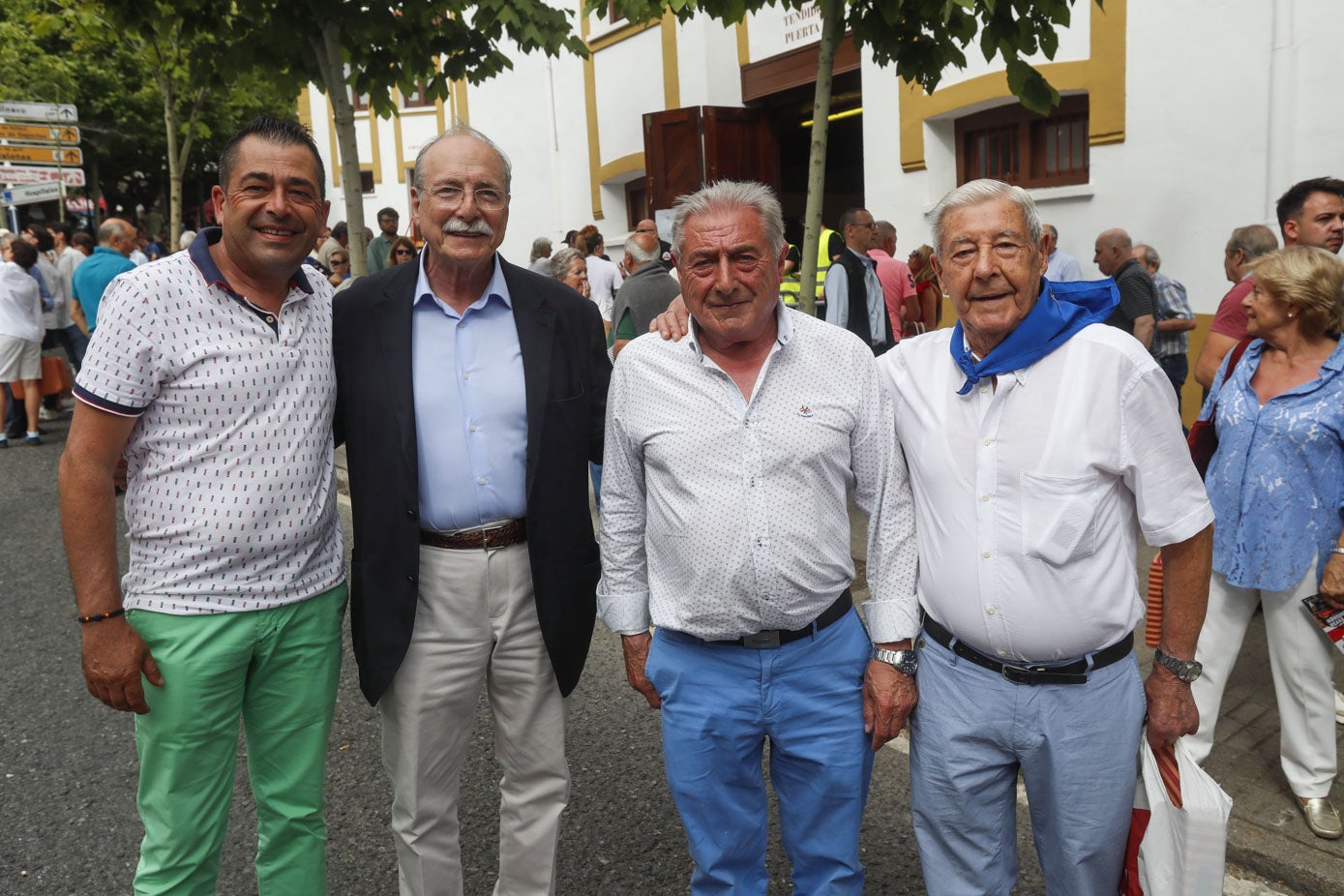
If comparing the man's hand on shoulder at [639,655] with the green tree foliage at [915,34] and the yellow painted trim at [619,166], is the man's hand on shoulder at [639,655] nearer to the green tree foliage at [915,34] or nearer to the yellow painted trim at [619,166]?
the green tree foliage at [915,34]

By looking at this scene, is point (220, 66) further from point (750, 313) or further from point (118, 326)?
point (750, 313)

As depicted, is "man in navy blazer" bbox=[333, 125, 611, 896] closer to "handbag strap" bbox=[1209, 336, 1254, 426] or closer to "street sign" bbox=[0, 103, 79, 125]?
"handbag strap" bbox=[1209, 336, 1254, 426]

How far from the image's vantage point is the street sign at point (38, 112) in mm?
15512

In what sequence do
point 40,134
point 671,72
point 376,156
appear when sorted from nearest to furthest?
point 671,72
point 40,134
point 376,156

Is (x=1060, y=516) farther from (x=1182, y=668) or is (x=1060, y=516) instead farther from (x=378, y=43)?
(x=378, y=43)

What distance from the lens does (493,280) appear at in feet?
9.08

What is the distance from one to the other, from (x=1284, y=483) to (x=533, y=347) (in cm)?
243

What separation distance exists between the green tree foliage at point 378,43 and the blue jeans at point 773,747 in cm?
610

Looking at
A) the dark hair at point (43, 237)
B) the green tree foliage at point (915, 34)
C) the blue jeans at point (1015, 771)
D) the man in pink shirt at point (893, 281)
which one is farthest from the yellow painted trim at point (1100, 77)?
the dark hair at point (43, 237)

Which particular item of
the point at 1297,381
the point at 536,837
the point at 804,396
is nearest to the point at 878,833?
the point at 536,837

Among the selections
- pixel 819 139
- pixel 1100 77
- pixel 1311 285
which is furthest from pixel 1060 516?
pixel 1100 77

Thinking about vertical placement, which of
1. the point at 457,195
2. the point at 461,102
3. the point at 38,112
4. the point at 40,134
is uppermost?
the point at 461,102

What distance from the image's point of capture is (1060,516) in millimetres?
2197

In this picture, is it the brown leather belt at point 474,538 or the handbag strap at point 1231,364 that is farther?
the handbag strap at point 1231,364
